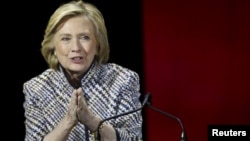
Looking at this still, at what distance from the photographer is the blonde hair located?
2.16 m

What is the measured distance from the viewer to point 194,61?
2.87 meters

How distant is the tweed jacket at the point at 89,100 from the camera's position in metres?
2.11

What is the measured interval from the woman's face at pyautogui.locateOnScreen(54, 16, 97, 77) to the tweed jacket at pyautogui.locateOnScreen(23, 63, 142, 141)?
1.7 inches

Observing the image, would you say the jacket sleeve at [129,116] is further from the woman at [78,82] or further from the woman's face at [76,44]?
the woman's face at [76,44]

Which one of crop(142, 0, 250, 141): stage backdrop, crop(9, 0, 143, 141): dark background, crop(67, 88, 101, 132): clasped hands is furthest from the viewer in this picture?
crop(142, 0, 250, 141): stage backdrop

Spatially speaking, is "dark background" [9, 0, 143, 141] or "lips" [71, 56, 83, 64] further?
"dark background" [9, 0, 143, 141]

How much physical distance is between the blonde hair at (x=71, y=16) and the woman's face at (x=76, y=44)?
0.06 feet

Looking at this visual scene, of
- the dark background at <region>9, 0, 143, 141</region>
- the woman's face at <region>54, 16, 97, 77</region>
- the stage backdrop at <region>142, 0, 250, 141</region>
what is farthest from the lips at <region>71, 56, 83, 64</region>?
the stage backdrop at <region>142, 0, 250, 141</region>

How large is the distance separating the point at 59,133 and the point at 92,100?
0.23 m

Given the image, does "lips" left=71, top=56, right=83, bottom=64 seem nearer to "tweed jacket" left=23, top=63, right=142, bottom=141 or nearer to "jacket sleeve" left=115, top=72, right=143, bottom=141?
"tweed jacket" left=23, top=63, right=142, bottom=141

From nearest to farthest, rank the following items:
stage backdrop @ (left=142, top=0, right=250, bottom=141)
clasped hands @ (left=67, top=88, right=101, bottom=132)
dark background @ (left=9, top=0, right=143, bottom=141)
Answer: clasped hands @ (left=67, top=88, right=101, bottom=132) < dark background @ (left=9, top=0, right=143, bottom=141) < stage backdrop @ (left=142, top=0, right=250, bottom=141)

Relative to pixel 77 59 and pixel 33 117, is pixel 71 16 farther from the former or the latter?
pixel 33 117

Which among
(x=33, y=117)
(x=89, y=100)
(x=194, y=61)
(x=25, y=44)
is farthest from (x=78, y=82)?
(x=194, y=61)

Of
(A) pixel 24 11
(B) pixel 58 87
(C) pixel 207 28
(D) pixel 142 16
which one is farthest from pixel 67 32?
(C) pixel 207 28
